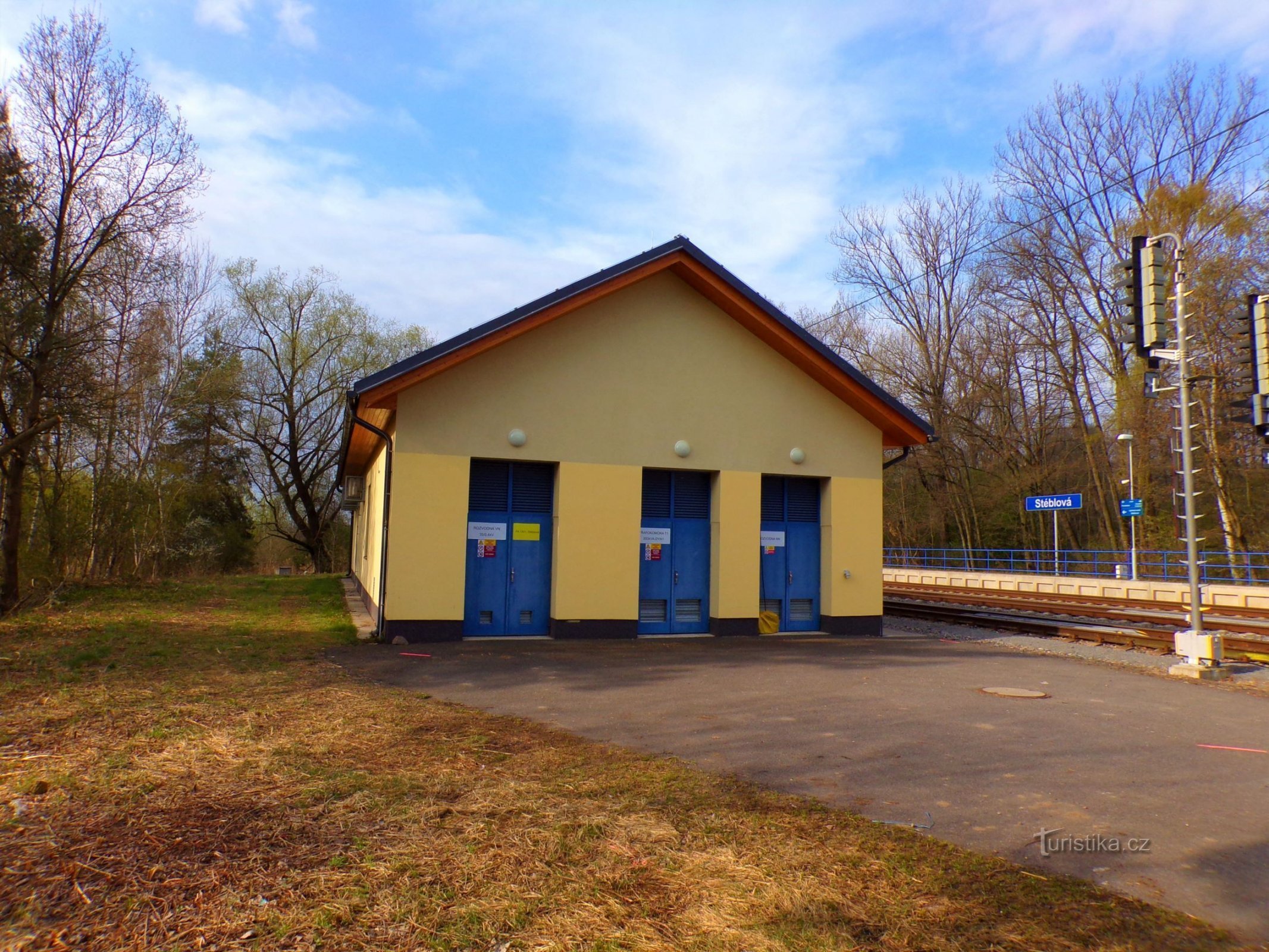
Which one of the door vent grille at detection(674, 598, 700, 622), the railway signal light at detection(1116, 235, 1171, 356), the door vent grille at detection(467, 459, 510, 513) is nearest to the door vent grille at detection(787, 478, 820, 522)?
the door vent grille at detection(674, 598, 700, 622)

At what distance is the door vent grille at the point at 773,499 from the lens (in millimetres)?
15344

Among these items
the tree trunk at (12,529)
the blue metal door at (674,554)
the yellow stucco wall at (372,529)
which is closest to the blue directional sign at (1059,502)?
the blue metal door at (674,554)

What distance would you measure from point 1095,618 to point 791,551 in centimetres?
819

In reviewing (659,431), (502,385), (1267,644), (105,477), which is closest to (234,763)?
(502,385)

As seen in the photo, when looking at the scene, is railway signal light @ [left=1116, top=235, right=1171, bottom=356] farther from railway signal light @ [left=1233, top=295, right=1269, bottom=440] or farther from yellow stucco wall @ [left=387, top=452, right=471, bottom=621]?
yellow stucco wall @ [left=387, top=452, right=471, bottom=621]

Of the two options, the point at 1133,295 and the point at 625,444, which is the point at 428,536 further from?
the point at 1133,295

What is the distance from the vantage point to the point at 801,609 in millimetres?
15547

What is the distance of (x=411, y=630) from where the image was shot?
40.9ft

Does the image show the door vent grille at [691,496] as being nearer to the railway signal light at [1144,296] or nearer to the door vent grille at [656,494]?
the door vent grille at [656,494]

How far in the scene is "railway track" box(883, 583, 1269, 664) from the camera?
45.4ft

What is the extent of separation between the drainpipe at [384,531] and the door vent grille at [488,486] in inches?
51.6

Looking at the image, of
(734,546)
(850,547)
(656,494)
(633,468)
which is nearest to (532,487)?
(633,468)

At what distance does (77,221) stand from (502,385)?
985 centimetres

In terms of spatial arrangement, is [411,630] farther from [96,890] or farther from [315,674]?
[96,890]
